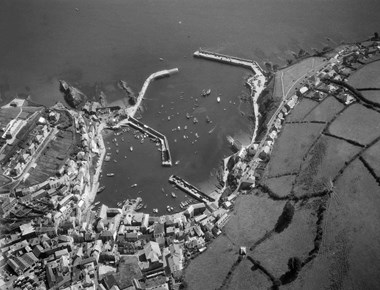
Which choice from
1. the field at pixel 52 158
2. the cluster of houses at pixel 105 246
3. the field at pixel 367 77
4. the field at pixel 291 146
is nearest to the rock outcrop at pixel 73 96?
the field at pixel 52 158

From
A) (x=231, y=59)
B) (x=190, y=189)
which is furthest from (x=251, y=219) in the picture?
(x=231, y=59)

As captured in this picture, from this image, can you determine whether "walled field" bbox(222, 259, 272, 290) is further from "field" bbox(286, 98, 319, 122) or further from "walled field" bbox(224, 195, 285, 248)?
"field" bbox(286, 98, 319, 122)

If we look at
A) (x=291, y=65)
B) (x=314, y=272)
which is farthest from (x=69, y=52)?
(x=314, y=272)

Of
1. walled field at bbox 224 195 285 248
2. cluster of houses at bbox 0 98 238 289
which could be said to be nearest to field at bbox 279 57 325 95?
walled field at bbox 224 195 285 248

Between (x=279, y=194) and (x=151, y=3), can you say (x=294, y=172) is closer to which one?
(x=279, y=194)

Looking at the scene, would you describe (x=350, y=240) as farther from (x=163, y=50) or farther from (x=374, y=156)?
(x=163, y=50)
